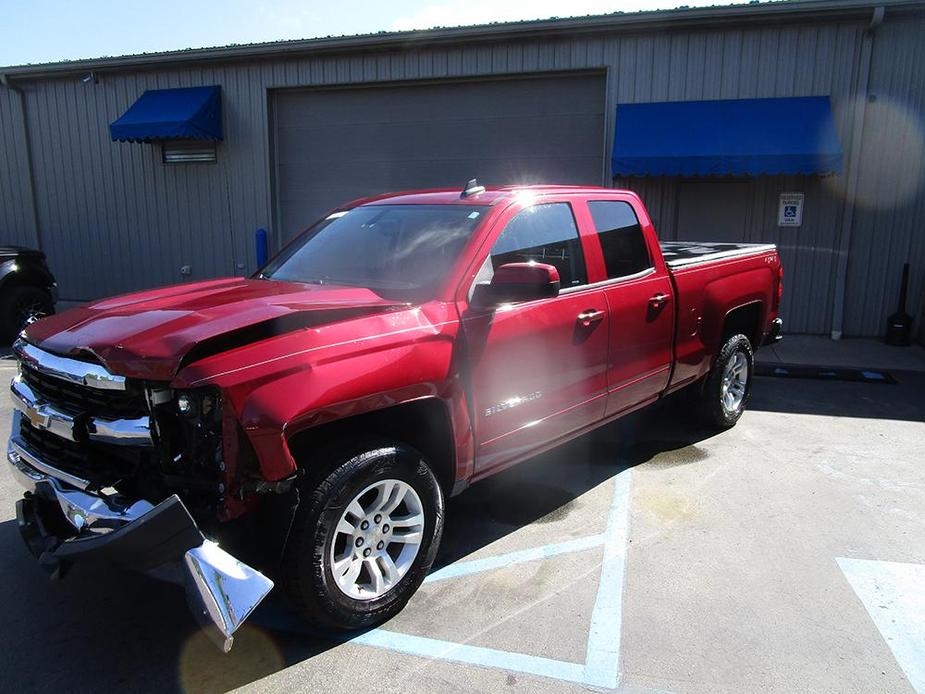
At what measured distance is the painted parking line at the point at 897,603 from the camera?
2.90 metres

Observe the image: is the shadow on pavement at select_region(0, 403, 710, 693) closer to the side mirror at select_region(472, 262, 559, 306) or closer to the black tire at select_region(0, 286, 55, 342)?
the side mirror at select_region(472, 262, 559, 306)

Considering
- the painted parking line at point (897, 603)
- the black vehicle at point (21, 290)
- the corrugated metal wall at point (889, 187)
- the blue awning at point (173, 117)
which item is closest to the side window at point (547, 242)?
the painted parking line at point (897, 603)

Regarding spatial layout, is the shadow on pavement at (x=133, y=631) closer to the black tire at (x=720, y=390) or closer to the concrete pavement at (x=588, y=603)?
the concrete pavement at (x=588, y=603)

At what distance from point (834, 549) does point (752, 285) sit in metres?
2.67

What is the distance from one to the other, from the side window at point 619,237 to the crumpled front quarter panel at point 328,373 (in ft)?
5.28

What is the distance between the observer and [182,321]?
2887mm

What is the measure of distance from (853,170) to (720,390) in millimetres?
6080

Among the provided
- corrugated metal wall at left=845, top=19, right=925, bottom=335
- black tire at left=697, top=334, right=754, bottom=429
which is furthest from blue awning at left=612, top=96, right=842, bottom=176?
black tire at left=697, top=334, right=754, bottom=429

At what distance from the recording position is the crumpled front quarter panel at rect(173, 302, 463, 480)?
254cm

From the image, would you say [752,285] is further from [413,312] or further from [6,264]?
[6,264]

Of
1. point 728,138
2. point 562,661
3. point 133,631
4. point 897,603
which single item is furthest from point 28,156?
point 897,603

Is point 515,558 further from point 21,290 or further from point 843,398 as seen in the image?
point 21,290

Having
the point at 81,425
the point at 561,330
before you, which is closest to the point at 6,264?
the point at 81,425

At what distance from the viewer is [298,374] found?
2.69 m
